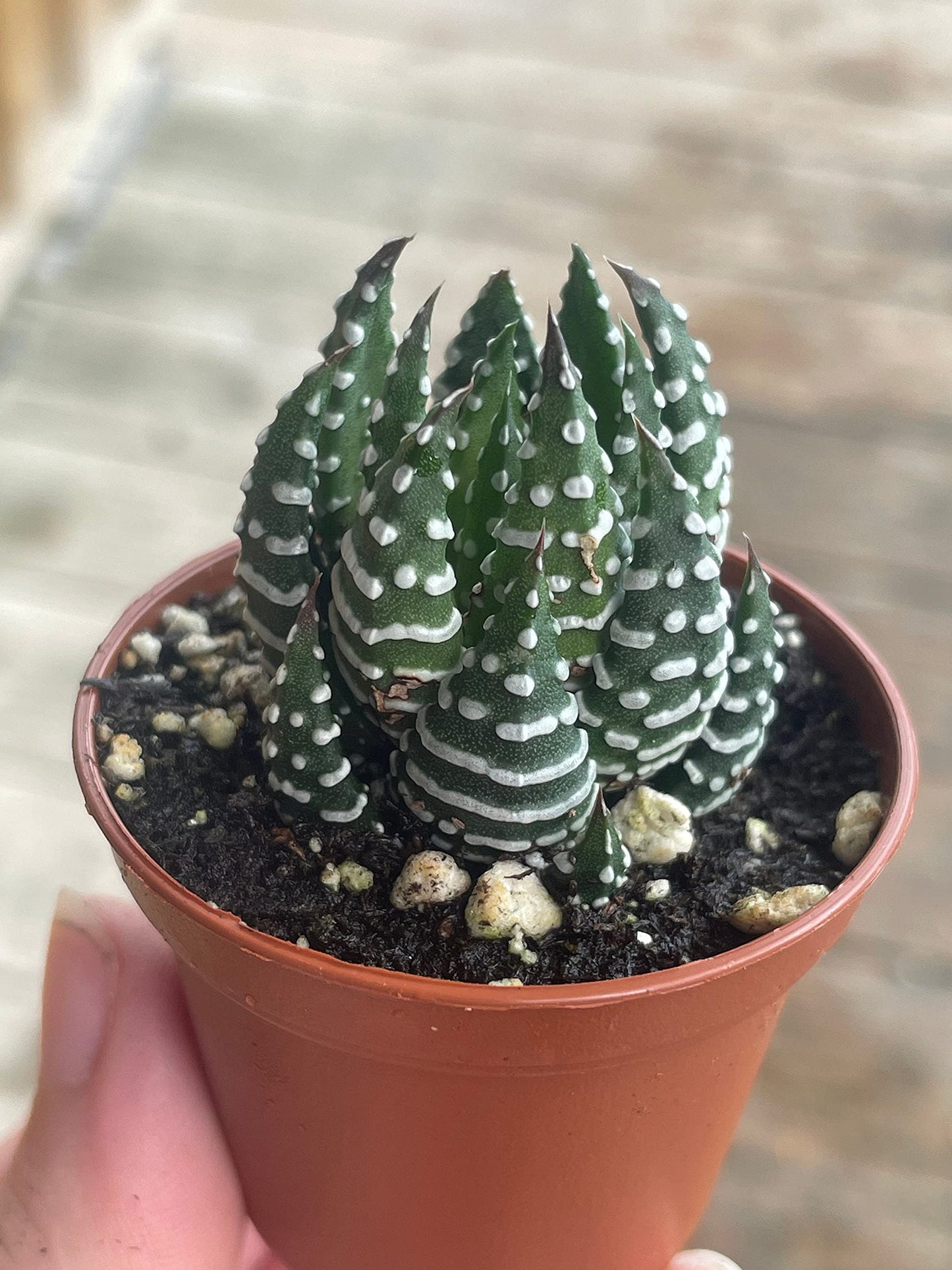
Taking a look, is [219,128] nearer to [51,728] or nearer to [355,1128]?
[51,728]

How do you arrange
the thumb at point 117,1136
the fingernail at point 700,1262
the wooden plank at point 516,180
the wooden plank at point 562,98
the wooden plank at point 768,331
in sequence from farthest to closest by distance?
the wooden plank at point 562,98 < the wooden plank at point 516,180 < the wooden plank at point 768,331 < the fingernail at point 700,1262 < the thumb at point 117,1136

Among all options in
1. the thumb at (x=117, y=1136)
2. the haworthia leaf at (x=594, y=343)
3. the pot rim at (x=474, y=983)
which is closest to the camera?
the pot rim at (x=474, y=983)

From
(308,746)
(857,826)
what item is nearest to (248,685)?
(308,746)

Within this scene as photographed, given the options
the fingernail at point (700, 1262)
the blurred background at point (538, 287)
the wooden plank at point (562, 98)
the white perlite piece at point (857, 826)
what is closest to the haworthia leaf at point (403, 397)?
the white perlite piece at point (857, 826)

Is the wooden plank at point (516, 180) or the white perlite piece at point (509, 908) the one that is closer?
the white perlite piece at point (509, 908)

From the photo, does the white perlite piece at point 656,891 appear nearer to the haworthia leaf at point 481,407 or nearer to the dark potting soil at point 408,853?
the dark potting soil at point 408,853

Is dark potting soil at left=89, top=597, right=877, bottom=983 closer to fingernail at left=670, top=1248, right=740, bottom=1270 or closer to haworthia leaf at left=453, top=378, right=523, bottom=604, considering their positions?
haworthia leaf at left=453, top=378, right=523, bottom=604

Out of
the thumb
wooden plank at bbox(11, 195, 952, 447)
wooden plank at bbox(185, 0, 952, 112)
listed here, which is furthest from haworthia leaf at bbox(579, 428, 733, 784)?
wooden plank at bbox(185, 0, 952, 112)

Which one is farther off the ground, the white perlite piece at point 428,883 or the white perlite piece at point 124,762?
the white perlite piece at point 428,883

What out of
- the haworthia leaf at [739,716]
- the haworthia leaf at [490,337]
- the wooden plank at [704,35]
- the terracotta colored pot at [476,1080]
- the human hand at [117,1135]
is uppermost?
the wooden plank at [704,35]
